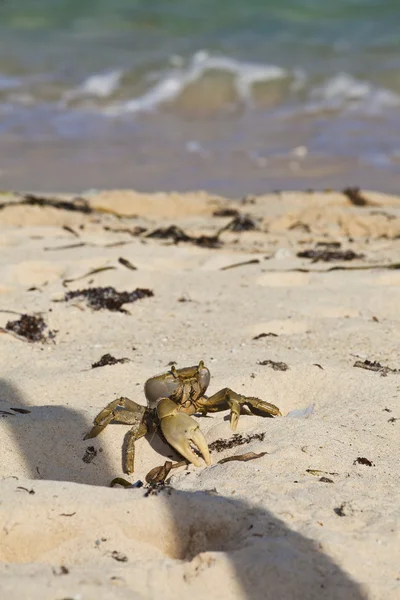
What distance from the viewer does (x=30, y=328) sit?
4.57 meters

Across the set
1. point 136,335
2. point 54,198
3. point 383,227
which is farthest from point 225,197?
point 136,335

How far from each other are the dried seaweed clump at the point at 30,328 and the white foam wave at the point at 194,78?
13.8 meters

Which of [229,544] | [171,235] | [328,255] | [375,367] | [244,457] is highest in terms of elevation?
[229,544]

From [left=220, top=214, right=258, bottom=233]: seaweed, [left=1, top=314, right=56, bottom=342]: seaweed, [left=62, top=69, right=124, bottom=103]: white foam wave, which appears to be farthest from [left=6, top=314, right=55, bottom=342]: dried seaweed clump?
[left=62, top=69, right=124, bottom=103]: white foam wave

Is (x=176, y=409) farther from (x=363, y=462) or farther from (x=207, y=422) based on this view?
(x=363, y=462)

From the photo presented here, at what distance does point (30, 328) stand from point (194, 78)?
1564 cm

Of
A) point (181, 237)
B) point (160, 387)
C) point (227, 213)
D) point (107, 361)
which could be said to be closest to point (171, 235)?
point (181, 237)

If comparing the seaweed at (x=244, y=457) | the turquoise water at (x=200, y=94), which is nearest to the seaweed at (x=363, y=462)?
the seaweed at (x=244, y=457)

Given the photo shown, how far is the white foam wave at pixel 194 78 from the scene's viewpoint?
18047 mm

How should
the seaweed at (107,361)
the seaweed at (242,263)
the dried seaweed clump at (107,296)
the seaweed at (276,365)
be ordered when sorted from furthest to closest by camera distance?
1. the seaweed at (242,263)
2. the dried seaweed clump at (107,296)
3. the seaweed at (107,361)
4. the seaweed at (276,365)

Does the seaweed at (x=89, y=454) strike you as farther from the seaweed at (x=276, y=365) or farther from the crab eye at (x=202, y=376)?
the seaweed at (x=276, y=365)

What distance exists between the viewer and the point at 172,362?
4.00 metres

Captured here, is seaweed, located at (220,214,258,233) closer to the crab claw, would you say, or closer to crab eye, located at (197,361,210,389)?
crab eye, located at (197,361,210,389)

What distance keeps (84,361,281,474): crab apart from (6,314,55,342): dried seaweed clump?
4.75ft
